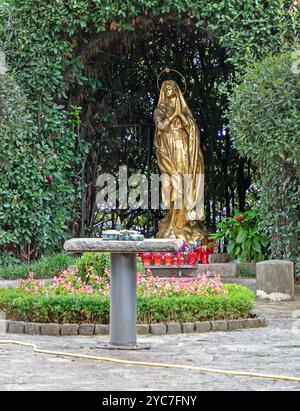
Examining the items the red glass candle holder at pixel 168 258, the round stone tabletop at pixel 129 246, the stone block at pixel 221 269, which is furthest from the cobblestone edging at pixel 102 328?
the stone block at pixel 221 269

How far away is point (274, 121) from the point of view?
1323 centimetres

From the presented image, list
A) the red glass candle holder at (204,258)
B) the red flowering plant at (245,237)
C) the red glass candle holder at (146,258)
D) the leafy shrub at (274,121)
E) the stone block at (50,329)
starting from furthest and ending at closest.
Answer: the red glass candle holder at (204,258) < the red flowering plant at (245,237) < the red glass candle holder at (146,258) < the leafy shrub at (274,121) < the stone block at (50,329)

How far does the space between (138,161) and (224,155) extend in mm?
1770

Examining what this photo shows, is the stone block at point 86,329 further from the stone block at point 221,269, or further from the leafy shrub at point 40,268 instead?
the stone block at point 221,269

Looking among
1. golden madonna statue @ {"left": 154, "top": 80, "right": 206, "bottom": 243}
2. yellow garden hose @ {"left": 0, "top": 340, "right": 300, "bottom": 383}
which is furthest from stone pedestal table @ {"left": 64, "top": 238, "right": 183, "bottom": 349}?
golden madonna statue @ {"left": 154, "top": 80, "right": 206, "bottom": 243}

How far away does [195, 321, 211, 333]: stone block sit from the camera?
9508 millimetres

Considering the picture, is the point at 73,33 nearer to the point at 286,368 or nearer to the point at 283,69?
the point at 283,69

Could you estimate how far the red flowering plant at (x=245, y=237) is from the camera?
15.6m

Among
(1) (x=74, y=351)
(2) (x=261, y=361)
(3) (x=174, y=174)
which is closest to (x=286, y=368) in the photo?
(2) (x=261, y=361)

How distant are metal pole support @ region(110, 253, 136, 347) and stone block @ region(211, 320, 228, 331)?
5.52 ft

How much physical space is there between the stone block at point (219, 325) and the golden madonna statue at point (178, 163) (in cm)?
712

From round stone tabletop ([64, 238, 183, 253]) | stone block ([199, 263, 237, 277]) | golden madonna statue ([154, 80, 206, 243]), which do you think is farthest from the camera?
golden madonna statue ([154, 80, 206, 243])

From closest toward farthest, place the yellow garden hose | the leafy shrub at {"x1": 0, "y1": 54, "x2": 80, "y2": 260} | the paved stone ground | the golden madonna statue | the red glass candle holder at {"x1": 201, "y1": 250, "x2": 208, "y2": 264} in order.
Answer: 1. the paved stone ground
2. the yellow garden hose
3. the leafy shrub at {"x1": 0, "y1": 54, "x2": 80, "y2": 260}
4. the red glass candle holder at {"x1": 201, "y1": 250, "x2": 208, "y2": 264}
5. the golden madonna statue

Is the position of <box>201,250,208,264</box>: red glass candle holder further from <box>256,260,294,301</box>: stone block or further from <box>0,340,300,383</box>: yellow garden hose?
<box>0,340,300,383</box>: yellow garden hose
